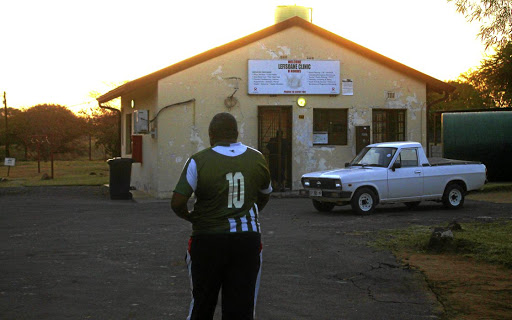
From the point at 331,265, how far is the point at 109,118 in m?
48.6

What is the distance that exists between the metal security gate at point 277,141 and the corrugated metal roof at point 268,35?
6.83 feet

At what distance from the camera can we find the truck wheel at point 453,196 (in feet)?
56.0

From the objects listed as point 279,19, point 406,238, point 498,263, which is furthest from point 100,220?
point 279,19

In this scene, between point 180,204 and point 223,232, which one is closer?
point 223,232

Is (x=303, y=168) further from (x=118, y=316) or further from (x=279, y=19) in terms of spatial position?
(x=118, y=316)

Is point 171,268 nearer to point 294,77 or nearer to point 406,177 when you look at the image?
point 406,177

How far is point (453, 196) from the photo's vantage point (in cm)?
1723

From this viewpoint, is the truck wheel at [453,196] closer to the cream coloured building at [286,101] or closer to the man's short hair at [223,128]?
the cream coloured building at [286,101]

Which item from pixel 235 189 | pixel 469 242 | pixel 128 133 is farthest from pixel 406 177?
pixel 128 133

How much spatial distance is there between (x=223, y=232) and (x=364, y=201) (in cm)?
1147

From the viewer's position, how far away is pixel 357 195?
15703 mm

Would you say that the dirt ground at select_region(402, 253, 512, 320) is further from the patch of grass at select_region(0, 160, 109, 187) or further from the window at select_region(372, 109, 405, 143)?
the patch of grass at select_region(0, 160, 109, 187)

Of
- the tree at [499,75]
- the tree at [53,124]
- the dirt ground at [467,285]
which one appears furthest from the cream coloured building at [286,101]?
the tree at [53,124]

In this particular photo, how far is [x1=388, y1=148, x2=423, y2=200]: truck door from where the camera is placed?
53.2ft
